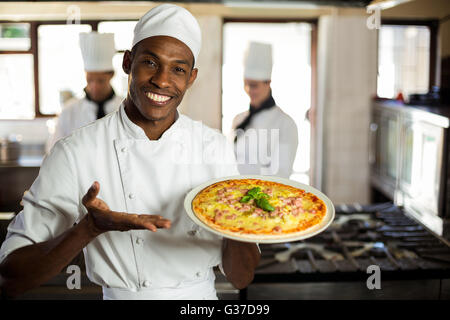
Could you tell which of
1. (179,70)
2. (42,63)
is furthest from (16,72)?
(179,70)

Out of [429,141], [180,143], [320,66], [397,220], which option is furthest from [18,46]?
[429,141]

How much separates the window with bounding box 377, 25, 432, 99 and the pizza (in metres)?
2.67

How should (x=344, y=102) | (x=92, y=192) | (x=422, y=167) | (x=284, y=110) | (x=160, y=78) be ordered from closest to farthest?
(x=92, y=192), (x=160, y=78), (x=284, y=110), (x=344, y=102), (x=422, y=167)

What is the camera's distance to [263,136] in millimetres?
1025

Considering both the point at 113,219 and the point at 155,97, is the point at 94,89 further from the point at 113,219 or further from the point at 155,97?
the point at 113,219

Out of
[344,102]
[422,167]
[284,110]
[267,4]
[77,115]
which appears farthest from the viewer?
[422,167]

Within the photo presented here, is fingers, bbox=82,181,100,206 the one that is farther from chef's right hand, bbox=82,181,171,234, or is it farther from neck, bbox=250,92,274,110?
neck, bbox=250,92,274,110

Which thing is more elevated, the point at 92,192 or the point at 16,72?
the point at 16,72

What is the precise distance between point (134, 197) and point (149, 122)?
0.51 ft

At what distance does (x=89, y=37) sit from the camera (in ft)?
3.24

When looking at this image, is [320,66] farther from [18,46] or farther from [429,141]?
[18,46]

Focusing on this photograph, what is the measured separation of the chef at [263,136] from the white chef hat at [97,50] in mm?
307

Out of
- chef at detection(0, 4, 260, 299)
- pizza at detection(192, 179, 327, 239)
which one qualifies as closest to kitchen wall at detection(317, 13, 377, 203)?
pizza at detection(192, 179, 327, 239)

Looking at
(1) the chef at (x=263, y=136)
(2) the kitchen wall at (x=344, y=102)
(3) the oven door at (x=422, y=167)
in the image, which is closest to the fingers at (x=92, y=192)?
(1) the chef at (x=263, y=136)
